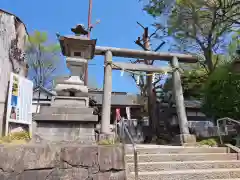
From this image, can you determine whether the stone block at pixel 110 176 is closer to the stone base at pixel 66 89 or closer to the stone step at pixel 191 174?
the stone step at pixel 191 174

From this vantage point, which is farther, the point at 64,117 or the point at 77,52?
the point at 77,52

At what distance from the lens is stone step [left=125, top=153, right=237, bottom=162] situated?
514 cm

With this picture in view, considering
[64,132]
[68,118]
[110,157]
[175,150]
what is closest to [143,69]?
[175,150]

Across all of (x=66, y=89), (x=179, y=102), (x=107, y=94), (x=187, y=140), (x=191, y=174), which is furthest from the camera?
(x=179, y=102)

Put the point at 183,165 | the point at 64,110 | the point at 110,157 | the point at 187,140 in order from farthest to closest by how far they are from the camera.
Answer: the point at 187,140 < the point at 183,165 < the point at 64,110 < the point at 110,157

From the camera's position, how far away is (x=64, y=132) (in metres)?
4.48

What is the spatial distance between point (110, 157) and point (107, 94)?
15.3 feet

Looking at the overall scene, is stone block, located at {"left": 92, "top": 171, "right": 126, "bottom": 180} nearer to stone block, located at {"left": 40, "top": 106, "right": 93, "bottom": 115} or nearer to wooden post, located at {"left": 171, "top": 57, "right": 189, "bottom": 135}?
stone block, located at {"left": 40, "top": 106, "right": 93, "bottom": 115}

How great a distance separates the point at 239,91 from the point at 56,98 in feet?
23.6

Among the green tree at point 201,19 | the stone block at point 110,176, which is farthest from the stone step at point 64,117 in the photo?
the green tree at point 201,19

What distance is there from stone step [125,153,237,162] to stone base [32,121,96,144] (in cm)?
120

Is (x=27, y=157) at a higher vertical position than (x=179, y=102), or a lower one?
lower

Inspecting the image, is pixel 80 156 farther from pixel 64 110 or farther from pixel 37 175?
pixel 64 110

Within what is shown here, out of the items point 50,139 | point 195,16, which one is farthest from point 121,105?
point 50,139
